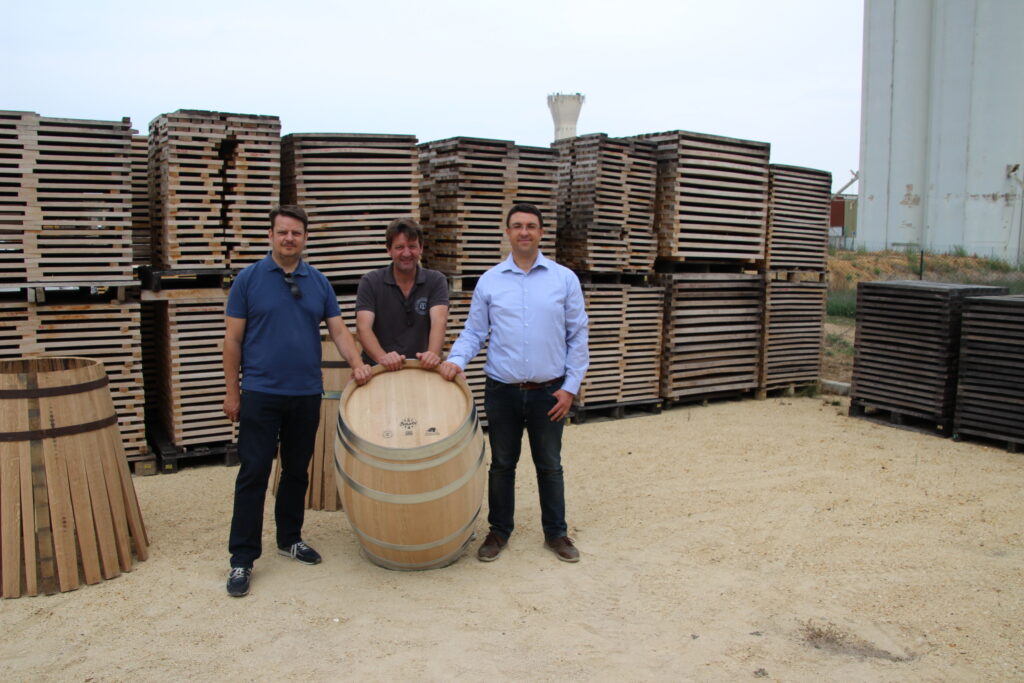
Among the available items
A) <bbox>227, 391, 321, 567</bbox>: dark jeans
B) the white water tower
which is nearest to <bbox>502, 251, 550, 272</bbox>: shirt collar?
<bbox>227, 391, 321, 567</bbox>: dark jeans

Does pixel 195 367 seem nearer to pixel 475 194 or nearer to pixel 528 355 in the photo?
pixel 475 194

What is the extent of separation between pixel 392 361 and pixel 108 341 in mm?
3638

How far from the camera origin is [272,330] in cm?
486

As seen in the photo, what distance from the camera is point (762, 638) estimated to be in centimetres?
440

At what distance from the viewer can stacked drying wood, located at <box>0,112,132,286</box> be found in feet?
22.2

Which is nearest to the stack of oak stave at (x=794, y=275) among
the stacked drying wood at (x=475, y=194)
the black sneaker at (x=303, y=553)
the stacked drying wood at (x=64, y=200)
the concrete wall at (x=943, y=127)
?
the stacked drying wood at (x=475, y=194)

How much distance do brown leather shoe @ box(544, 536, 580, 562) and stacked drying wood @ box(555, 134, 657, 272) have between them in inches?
197

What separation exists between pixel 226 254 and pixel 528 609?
4790mm

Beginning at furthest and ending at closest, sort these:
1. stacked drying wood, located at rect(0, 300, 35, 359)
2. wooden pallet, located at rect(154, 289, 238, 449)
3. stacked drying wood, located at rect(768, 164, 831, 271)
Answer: stacked drying wood, located at rect(768, 164, 831, 271) → wooden pallet, located at rect(154, 289, 238, 449) → stacked drying wood, located at rect(0, 300, 35, 359)

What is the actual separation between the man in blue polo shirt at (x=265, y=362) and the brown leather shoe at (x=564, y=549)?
5.87 ft

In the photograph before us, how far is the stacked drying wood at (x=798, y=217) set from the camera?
37.8 feet

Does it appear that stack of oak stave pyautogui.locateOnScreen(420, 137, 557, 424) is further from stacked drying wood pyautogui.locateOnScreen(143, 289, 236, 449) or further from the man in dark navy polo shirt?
the man in dark navy polo shirt

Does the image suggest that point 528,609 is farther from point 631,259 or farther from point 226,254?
point 631,259

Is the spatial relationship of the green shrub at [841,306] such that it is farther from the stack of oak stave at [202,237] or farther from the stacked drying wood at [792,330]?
the stack of oak stave at [202,237]
